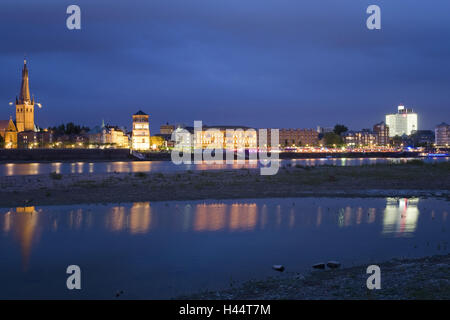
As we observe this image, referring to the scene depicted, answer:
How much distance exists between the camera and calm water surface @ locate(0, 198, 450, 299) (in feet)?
40.9

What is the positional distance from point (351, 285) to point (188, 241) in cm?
831

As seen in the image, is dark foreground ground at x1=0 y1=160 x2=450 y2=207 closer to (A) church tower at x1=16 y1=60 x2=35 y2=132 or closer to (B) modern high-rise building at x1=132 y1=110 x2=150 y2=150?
(B) modern high-rise building at x1=132 y1=110 x2=150 y2=150

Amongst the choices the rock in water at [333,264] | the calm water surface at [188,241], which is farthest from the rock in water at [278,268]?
the rock in water at [333,264]

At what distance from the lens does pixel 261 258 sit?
48.4ft

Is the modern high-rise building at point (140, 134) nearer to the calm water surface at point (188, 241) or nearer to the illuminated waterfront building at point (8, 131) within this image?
the illuminated waterfront building at point (8, 131)

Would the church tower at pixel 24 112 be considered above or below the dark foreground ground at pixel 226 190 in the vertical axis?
above

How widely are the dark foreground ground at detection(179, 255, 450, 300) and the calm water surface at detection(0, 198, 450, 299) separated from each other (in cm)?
111

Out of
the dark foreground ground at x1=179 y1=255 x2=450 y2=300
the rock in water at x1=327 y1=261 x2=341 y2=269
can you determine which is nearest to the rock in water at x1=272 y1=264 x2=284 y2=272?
the dark foreground ground at x1=179 y1=255 x2=450 y2=300

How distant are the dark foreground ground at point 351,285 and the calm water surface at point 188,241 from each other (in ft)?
3.64

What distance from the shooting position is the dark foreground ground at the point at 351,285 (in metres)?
9.70
